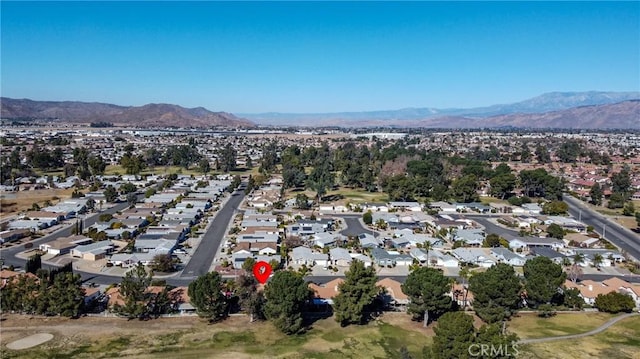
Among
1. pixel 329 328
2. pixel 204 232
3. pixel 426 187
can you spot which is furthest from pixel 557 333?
pixel 426 187

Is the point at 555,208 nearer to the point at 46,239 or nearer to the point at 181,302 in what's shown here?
the point at 181,302

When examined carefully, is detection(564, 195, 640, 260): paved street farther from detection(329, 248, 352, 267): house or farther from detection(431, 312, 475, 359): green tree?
detection(431, 312, 475, 359): green tree

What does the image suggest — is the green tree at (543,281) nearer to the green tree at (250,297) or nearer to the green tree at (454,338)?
the green tree at (454,338)

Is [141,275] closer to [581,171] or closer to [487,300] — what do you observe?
[487,300]

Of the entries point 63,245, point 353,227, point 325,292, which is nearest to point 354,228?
point 353,227

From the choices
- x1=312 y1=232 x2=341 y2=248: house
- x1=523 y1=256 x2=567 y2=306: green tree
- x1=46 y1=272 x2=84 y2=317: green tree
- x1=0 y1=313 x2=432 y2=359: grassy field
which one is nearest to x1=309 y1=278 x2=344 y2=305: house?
x1=0 y1=313 x2=432 y2=359: grassy field

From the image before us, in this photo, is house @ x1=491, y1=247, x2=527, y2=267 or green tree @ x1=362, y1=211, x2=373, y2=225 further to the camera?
green tree @ x1=362, y1=211, x2=373, y2=225
